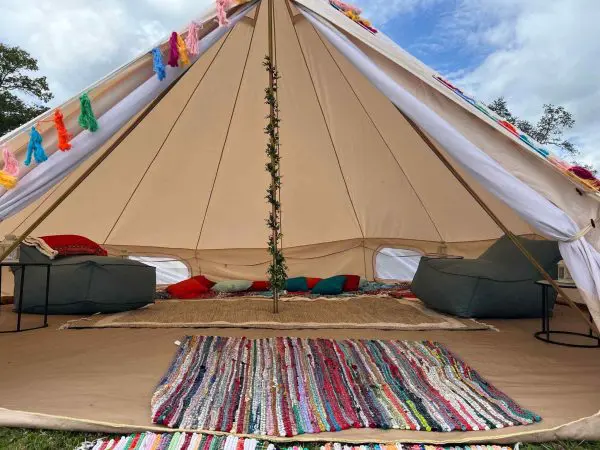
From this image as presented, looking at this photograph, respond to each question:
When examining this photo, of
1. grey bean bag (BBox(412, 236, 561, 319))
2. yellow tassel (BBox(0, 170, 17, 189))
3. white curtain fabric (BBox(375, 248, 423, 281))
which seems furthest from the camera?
white curtain fabric (BBox(375, 248, 423, 281))

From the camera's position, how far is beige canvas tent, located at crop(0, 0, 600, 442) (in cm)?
217

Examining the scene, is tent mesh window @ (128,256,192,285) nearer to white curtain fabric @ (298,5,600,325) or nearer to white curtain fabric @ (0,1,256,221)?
white curtain fabric @ (0,1,256,221)

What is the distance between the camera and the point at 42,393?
2184 millimetres

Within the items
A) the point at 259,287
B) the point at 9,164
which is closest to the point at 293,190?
the point at 259,287

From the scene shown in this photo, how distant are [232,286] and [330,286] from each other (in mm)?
1031

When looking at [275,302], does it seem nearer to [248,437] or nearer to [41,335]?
[41,335]

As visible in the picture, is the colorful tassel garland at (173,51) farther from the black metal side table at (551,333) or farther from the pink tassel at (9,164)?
the black metal side table at (551,333)

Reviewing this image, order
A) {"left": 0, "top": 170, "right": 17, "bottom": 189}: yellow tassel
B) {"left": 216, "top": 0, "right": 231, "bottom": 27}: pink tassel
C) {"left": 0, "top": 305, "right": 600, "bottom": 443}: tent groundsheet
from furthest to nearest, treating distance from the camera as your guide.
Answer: {"left": 216, "top": 0, "right": 231, "bottom": 27}: pink tassel < {"left": 0, "top": 170, "right": 17, "bottom": 189}: yellow tassel < {"left": 0, "top": 305, "right": 600, "bottom": 443}: tent groundsheet

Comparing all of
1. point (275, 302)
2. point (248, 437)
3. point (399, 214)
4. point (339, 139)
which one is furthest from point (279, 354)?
point (399, 214)

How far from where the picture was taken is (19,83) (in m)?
18.5

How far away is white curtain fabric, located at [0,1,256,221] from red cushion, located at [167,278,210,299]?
286 cm

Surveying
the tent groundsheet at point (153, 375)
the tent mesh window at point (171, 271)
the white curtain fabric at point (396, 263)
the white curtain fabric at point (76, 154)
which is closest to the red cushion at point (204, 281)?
the tent mesh window at point (171, 271)

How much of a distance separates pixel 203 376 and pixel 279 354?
1.75 feet

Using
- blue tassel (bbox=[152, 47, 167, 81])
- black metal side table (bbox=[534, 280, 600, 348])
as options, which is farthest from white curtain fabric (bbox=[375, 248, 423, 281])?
blue tassel (bbox=[152, 47, 167, 81])
